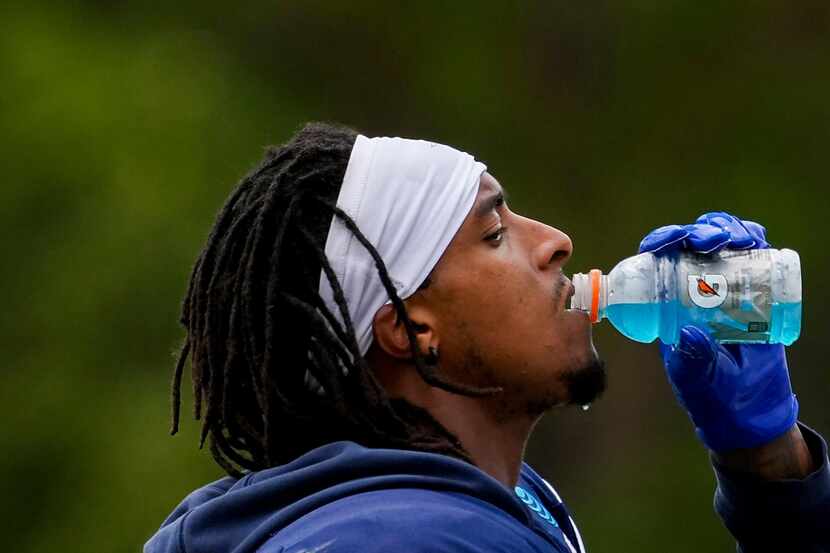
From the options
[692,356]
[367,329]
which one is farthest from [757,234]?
[367,329]

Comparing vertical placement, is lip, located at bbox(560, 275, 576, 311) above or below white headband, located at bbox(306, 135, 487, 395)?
below

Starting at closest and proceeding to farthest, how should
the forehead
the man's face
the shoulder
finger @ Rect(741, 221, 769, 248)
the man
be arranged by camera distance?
the shoulder < the man < the man's face < the forehead < finger @ Rect(741, 221, 769, 248)

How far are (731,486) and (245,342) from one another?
40.0 inches

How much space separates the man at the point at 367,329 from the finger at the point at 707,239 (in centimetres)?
29

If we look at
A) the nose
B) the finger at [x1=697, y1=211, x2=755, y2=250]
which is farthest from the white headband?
the finger at [x1=697, y1=211, x2=755, y2=250]

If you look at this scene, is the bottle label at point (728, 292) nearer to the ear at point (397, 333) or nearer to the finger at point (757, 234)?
the finger at point (757, 234)

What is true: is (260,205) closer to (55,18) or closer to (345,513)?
(345,513)

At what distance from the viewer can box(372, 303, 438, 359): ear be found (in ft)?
8.76

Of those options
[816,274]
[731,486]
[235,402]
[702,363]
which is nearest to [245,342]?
[235,402]

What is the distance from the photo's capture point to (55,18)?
26.8 feet

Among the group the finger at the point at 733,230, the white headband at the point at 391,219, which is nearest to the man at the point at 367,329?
the white headband at the point at 391,219

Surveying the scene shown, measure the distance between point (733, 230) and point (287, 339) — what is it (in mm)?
881

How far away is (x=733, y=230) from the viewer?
3.02m

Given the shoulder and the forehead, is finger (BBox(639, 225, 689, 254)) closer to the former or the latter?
the forehead
